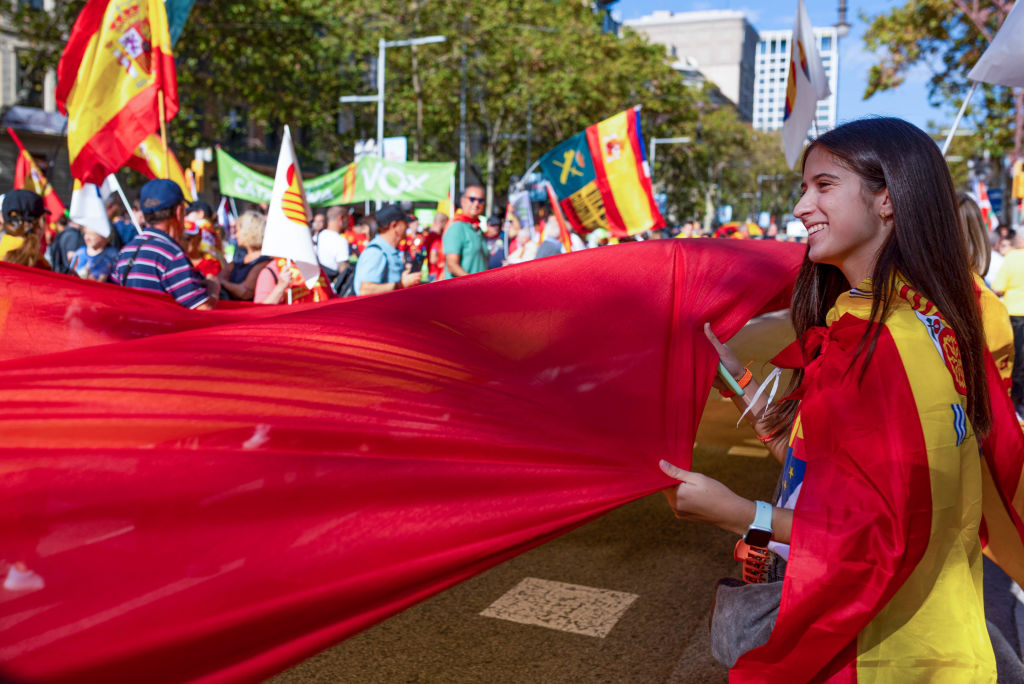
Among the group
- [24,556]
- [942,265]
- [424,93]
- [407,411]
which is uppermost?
[424,93]

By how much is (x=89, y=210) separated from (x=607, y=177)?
6.70 m

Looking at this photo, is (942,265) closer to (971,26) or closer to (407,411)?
(407,411)

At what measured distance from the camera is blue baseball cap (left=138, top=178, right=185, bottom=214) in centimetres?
491

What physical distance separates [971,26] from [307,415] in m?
21.5

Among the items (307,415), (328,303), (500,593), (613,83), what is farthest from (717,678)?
(613,83)

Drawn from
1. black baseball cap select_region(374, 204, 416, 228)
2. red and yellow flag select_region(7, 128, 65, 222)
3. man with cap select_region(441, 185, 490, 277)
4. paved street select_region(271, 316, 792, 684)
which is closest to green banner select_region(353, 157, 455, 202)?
red and yellow flag select_region(7, 128, 65, 222)

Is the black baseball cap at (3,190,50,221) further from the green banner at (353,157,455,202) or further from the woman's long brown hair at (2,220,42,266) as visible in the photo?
the green banner at (353,157,455,202)

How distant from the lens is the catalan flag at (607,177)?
40.8 feet

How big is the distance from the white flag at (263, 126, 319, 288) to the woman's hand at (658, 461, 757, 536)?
4606mm

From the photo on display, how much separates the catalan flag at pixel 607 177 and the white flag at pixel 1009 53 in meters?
8.55

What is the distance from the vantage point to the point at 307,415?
64.2 inches

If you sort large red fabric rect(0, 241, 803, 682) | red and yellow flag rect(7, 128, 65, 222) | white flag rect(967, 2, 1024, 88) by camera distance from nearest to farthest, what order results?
large red fabric rect(0, 241, 803, 682) < white flag rect(967, 2, 1024, 88) < red and yellow flag rect(7, 128, 65, 222)

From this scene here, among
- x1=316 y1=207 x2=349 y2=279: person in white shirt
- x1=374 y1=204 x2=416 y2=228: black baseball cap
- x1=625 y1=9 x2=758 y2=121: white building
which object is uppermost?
x1=625 y1=9 x2=758 y2=121: white building

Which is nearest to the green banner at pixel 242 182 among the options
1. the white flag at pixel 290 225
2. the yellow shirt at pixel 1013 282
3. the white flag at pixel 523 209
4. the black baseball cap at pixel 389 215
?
the white flag at pixel 523 209
